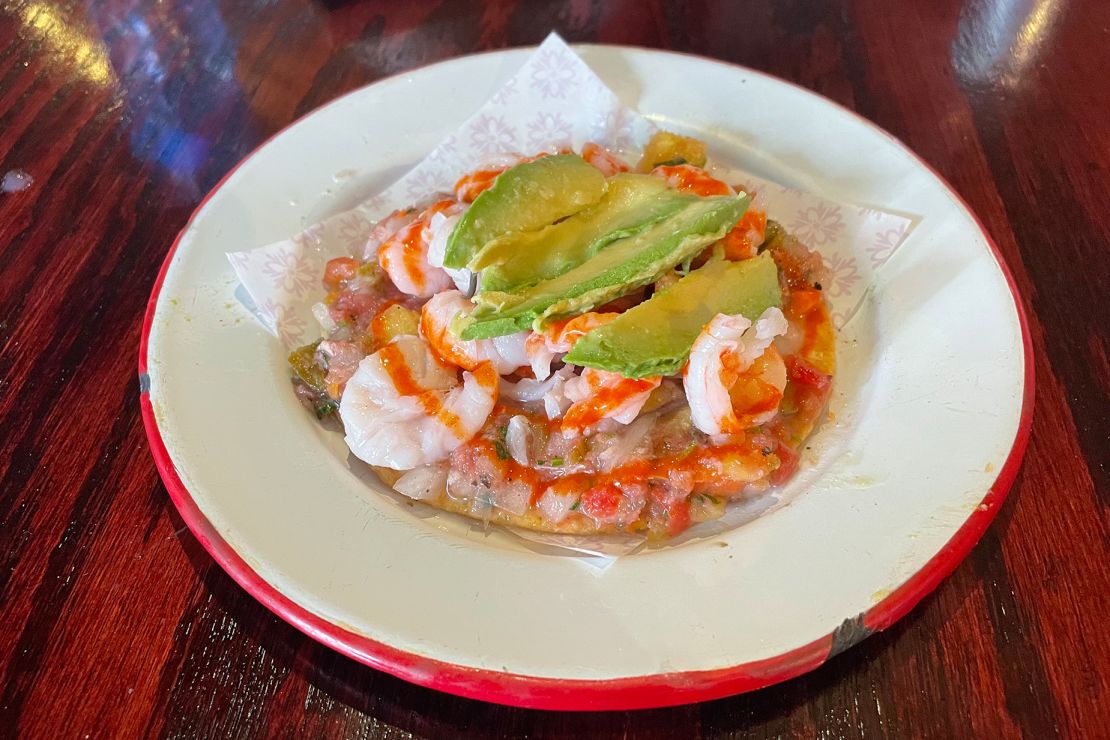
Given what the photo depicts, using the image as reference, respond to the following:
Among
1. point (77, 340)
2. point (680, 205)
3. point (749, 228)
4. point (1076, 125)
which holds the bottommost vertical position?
point (1076, 125)

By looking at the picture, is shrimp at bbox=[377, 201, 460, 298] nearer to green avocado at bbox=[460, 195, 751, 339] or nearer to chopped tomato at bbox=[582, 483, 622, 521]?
green avocado at bbox=[460, 195, 751, 339]

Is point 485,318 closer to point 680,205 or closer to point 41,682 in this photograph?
point 680,205

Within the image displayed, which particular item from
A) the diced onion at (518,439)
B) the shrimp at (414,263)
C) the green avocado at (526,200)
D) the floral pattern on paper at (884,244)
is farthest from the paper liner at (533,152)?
the green avocado at (526,200)

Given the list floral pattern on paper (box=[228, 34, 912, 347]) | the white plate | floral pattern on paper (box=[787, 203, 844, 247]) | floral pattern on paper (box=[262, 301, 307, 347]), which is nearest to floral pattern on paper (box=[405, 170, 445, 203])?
floral pattern on paper (box=[228, 34, 912, 347])

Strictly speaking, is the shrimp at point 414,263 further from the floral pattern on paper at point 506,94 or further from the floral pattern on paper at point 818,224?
the floral pattern on paper at point 818,224

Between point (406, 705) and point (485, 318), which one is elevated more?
point (485, 318)

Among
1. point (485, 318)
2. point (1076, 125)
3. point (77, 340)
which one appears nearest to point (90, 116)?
point (77, 340)

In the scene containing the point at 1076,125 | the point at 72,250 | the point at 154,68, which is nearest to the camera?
the point at 72,250
